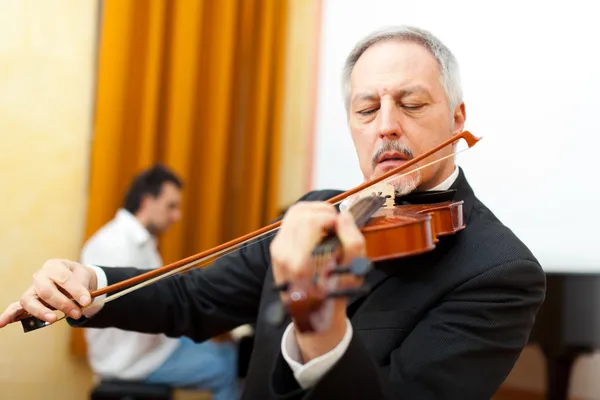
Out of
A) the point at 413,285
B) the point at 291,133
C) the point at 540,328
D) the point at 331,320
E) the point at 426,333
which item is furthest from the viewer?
the point at 291,133

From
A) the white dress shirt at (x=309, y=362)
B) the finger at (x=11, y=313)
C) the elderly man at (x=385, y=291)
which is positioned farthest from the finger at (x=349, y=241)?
the finger at (x=11, y=313)

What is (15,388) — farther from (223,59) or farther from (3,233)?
(223,59)

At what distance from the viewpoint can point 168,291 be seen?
1.36m

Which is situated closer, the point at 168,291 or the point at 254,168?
the point at 168,291

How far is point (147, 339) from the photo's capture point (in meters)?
2.77

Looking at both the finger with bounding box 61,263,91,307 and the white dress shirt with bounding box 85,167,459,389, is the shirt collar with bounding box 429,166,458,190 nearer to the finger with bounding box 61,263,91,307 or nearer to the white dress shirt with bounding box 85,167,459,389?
the white dress shirt with bounding box 85,167,459,389

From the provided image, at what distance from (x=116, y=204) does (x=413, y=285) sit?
2.54m

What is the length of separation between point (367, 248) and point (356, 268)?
238 millimetres

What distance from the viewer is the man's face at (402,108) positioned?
1263mm

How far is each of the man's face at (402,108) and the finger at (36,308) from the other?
726 millimetres

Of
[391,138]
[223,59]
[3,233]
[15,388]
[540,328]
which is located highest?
[223,59]

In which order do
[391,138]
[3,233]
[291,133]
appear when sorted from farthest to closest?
[291,133], [3,233], [391,138]

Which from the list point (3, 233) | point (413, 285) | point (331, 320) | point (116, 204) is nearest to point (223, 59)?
point (116, 204)

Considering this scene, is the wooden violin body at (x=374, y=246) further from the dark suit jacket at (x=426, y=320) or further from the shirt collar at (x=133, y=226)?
the shirt collar at (x=133, y=226)
